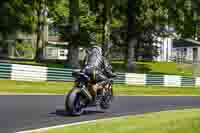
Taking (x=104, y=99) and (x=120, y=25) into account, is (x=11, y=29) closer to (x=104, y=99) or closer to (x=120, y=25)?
(x=120, y=25)

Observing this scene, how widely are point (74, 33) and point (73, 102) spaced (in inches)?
1123

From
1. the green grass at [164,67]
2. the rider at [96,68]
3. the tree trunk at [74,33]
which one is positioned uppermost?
the tree trunk at [74,33]

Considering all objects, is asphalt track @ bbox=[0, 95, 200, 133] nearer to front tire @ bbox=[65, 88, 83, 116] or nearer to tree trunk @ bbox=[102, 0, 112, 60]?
front tire @ bbox=[65, 88, 83, 116]

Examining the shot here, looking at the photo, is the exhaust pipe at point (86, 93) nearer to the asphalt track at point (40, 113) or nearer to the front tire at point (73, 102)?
the front tire at point (73, 102)

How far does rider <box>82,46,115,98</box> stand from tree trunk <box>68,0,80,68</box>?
83.4 ft

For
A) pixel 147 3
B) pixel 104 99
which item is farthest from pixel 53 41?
pixel 104 99

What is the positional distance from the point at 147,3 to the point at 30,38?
32134mm

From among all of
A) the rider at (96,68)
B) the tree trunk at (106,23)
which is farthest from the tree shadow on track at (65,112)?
the tree trunk at (106,23)

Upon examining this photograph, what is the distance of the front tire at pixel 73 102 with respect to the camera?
503 inches

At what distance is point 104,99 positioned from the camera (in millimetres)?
14578

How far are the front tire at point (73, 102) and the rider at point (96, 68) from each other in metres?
0.55

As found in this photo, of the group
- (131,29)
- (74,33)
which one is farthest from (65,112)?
(131,29)

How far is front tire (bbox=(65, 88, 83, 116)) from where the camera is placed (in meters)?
12.8

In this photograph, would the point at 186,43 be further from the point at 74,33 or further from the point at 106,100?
the point at 106,100
